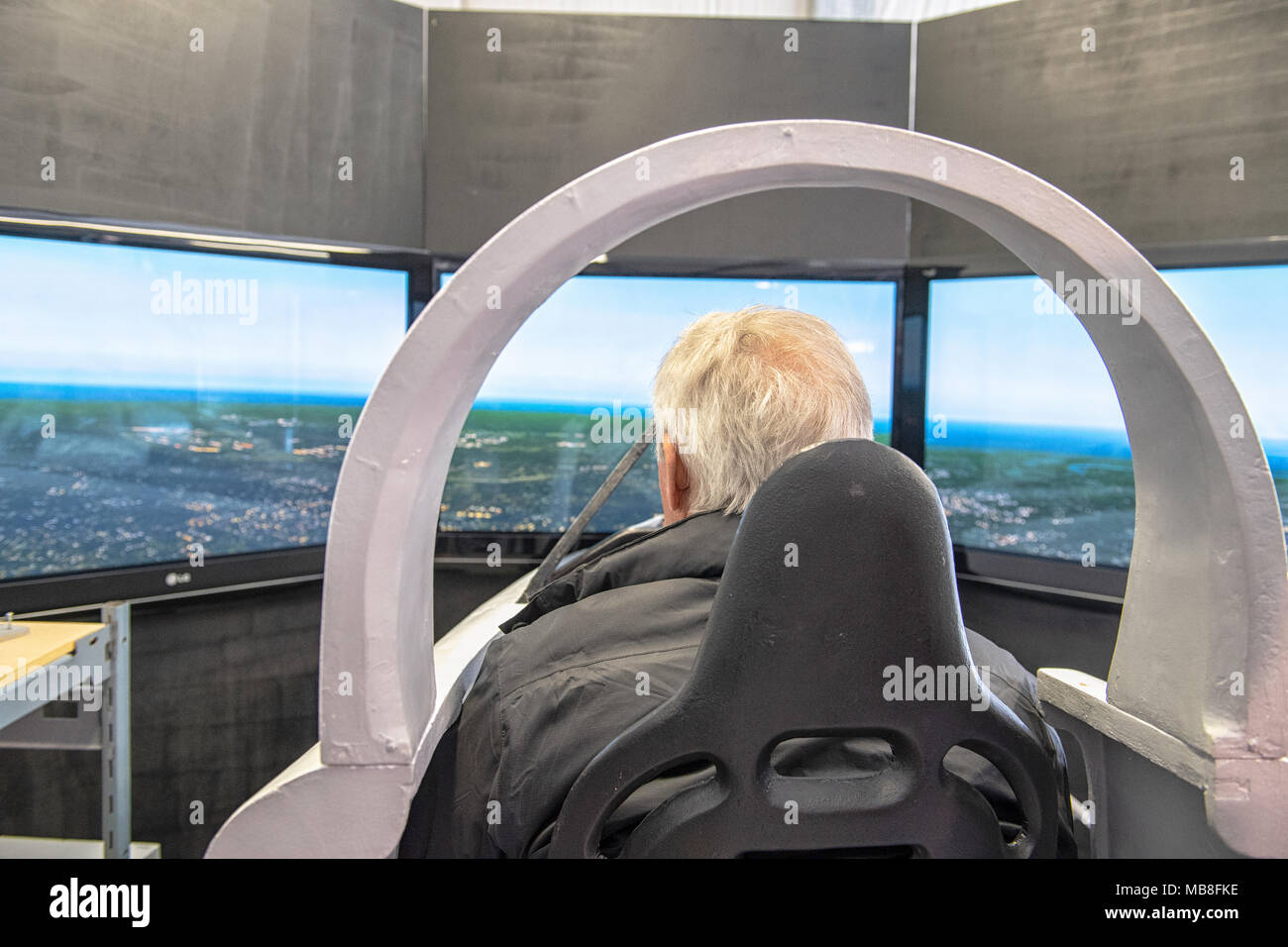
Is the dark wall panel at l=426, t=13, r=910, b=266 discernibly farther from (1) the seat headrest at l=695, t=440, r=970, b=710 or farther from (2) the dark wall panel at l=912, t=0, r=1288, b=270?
(1) the seat headrest at l=695, t=440, r=970, b=710

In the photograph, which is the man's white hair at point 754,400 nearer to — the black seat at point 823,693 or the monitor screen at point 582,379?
the black seat at point 823,693

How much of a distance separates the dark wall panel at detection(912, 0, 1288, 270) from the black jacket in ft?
6.08

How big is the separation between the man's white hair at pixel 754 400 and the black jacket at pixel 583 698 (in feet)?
0.24

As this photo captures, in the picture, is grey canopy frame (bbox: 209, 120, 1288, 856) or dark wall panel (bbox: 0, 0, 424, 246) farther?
dark wall panel (bbox: 0, 0, 424, 246)

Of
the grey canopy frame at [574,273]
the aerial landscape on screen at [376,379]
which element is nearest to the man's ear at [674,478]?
the grey canopy frame at [574,273]

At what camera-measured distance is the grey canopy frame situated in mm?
612

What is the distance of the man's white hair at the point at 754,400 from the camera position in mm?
999

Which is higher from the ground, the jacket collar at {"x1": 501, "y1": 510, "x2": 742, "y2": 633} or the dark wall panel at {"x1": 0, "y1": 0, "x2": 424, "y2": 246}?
the dark wall panel at {"x1": 0, "y1": 0, "x2": 424, "y2": 246}

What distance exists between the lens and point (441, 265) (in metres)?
2.63

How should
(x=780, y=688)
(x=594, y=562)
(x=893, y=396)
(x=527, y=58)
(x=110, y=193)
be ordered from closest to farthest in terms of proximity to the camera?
(x=780, y=688)
(x=594, y=562)
(x=110, y=193)
(x=527, y=58)
(x=893, y=396)

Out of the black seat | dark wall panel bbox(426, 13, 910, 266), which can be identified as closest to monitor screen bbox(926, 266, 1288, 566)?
dark wall panel bbox(426, 13, 910, 266)
